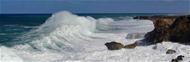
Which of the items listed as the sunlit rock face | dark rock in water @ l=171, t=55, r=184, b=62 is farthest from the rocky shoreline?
dark rock in water @ l=171, t=55, r=184, b=62

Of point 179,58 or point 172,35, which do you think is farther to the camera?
point 172,35

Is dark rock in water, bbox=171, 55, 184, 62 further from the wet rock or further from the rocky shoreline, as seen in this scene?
the wet rock

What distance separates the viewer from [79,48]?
22906mm

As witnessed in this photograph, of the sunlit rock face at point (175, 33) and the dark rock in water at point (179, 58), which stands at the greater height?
the dark rock in water at point (179, 58)

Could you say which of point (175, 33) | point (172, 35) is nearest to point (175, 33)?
point (175, 33)

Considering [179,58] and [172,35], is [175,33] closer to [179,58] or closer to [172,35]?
[172,35]

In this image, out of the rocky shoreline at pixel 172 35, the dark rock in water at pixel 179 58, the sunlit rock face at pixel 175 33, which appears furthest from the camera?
the sunlit rock face at pixel 175 33

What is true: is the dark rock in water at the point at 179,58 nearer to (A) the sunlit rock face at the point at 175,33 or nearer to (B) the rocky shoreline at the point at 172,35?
(B) the rocky shoreline at the point at 172,35

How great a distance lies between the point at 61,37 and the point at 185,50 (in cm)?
998

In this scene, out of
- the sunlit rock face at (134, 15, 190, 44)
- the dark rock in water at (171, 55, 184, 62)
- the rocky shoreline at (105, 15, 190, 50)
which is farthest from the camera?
the sunlit rock face at (134, 15, 190, 44)

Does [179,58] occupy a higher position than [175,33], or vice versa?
[179,58]

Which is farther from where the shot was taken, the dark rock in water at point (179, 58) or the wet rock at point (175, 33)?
the wet rock at point (175, 33)

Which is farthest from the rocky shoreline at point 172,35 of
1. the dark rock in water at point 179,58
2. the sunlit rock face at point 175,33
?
the dark rock in water at point 179,58

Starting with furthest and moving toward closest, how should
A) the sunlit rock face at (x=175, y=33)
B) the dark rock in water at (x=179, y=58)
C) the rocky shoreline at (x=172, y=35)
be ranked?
1. the sunlit rock face at (x=175, y=33)
2. the rocky shoreline at (x=172, y=35)
3. the dark rock in water at (x=179, y=58)
